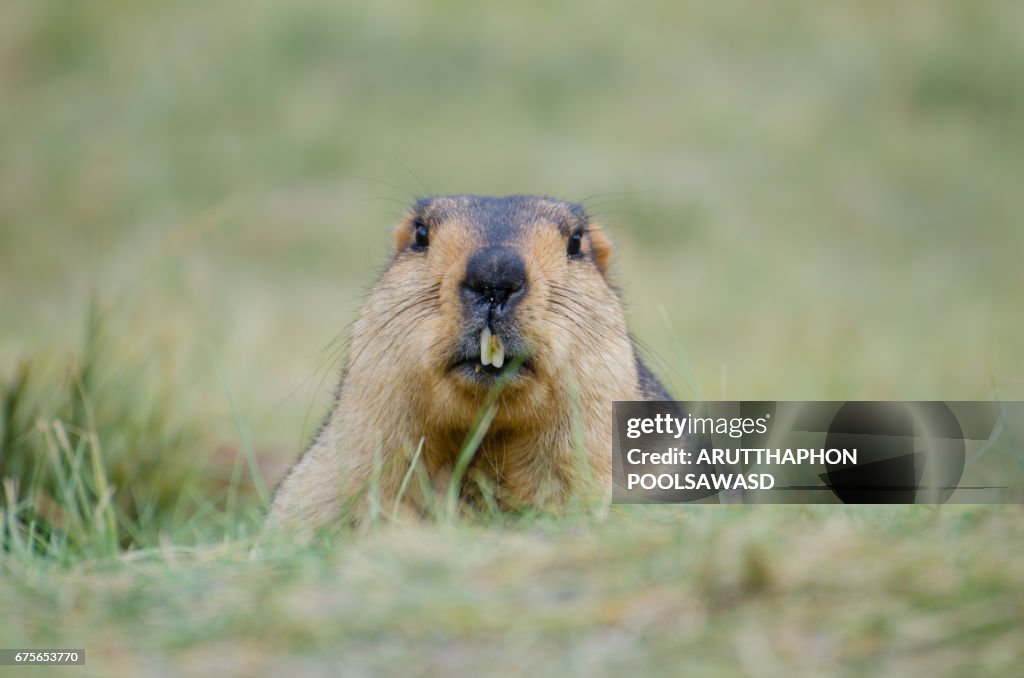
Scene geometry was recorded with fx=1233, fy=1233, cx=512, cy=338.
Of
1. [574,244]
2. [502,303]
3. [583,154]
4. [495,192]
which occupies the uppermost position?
[583,154]

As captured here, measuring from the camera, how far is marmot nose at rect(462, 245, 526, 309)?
413cm

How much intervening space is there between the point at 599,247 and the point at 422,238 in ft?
3.10

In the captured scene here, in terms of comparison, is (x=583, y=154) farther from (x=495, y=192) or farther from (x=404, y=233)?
(x=404, y=233)

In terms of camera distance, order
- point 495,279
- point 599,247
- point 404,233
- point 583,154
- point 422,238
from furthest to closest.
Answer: point 583,154
point 599,247
point 404,233
point 422,238
point 495,279

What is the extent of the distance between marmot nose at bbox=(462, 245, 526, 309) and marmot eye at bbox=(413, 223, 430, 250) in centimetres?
70

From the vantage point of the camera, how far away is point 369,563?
316cm

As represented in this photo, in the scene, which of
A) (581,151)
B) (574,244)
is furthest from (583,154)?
(574,244)

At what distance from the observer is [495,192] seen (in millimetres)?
14984

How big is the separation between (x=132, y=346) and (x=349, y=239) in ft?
26.1

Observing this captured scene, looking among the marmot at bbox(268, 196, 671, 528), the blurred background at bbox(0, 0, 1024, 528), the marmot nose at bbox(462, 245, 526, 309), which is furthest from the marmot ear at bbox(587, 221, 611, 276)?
the blurred background at bbox(0, 0, 1024, 528)

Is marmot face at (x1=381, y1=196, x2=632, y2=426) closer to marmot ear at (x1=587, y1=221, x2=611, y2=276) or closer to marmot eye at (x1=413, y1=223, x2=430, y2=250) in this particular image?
marmot eye at (x1=413, y1=223, x2=430, y2=250)

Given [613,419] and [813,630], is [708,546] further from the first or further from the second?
[613,419]

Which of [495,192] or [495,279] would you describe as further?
[495,192]

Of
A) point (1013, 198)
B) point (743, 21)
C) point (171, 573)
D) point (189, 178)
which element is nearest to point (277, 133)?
point (189, 178)
